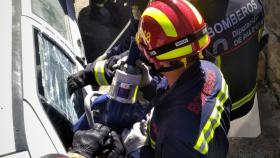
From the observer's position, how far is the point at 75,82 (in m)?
3.07

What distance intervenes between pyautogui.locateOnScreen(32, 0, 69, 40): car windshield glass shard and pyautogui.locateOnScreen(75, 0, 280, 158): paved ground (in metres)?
1.92

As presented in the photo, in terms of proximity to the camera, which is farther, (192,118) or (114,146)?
(114,146)

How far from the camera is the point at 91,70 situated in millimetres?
3170

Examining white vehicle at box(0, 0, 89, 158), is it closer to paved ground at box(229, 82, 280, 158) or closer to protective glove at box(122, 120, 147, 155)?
protective glove at box(122, 120, 147, 155)

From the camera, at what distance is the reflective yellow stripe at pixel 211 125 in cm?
213

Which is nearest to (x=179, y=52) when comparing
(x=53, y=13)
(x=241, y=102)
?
(x=241, y=102)

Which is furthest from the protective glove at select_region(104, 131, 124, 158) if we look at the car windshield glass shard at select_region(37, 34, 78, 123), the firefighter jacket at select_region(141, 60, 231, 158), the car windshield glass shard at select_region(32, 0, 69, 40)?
the car windshield glass shard at select_region(32, 0, 69, 40)

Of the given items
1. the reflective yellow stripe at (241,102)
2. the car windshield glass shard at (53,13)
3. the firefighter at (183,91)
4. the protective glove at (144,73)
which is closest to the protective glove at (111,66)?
the protective glove at (144,73)

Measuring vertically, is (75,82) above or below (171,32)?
below

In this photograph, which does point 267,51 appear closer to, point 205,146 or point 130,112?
point 130,112

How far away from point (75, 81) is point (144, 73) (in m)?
0.54

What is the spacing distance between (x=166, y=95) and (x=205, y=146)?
32 centimetres

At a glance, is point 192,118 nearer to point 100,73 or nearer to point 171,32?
point 171,32

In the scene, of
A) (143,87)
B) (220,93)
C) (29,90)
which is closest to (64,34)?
(143,87)
